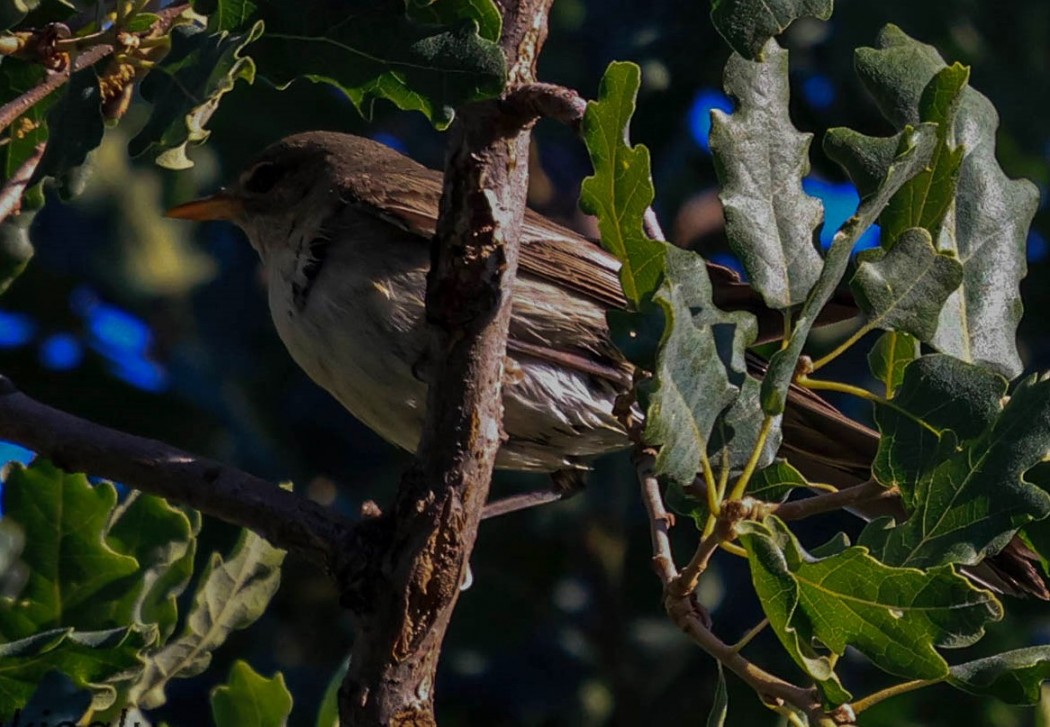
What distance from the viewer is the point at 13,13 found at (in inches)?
100

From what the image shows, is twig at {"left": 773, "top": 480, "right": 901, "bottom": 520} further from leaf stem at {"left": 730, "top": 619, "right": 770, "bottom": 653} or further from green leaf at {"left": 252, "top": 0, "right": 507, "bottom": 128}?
green leaf at {"left": 252, "top": 0, "right": 507, "bottom": 128}

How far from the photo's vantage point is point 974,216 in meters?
2.42

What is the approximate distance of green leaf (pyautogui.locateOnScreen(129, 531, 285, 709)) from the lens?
9.52ft

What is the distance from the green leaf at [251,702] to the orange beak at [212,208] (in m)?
2.43

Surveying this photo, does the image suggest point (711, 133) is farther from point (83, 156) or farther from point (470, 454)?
point (83, 156)

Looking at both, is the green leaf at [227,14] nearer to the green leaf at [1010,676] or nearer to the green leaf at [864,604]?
the green leaf at [864,604]

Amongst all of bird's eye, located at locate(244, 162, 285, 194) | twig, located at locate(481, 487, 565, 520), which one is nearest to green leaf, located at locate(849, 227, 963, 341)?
twig, located at locate(481, 487, 565, 520)

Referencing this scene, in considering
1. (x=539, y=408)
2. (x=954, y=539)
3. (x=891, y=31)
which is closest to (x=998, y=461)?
(x=954, y=539)

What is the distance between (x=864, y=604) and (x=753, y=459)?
0.24 meters

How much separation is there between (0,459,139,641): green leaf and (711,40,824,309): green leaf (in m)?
1.29

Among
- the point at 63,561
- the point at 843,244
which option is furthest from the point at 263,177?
the point at 843,244

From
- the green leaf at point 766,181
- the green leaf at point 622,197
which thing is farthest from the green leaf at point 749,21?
the green leaf at point 622,197

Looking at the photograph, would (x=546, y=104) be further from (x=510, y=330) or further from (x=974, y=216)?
(x=510, y=330)

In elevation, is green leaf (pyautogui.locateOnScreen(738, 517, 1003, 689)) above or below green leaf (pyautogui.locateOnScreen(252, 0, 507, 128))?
below
